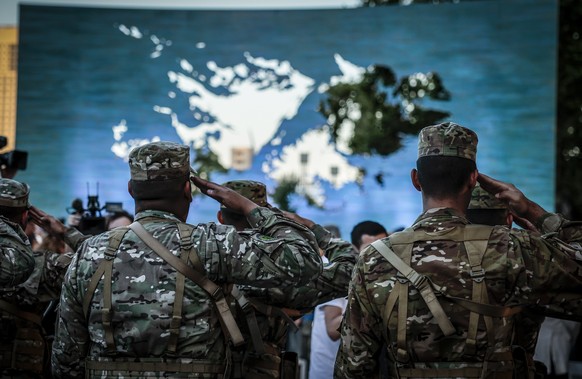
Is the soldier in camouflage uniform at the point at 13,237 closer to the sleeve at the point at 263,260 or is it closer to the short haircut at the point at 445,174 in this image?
the sleeve at the point at 263,260

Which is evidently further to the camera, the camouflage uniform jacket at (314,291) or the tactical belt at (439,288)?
the camouflage uniform jacket at (314,291)

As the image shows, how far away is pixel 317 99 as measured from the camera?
1572 cm

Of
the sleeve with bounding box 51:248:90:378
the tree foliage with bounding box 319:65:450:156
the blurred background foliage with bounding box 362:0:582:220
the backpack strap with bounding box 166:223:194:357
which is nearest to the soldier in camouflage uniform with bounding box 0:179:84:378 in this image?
the sleeve with bounding box 51:248:90:378

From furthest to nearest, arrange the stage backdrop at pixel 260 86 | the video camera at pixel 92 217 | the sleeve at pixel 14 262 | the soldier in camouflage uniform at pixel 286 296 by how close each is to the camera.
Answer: the stage backdrop at pixel 260 86 < the video camera at pixel 92 217 < the sleeve at pixel 14 262 < the soldier in camouflage uniform at pixel 286 296

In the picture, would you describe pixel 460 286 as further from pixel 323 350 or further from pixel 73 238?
pixel 323 350

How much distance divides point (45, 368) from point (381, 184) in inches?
421

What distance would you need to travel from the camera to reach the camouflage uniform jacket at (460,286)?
3.50m

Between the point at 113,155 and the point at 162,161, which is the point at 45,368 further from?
the point at 113,155

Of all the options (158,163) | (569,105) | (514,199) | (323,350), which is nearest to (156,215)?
(158,163)

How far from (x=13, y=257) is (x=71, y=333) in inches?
36.0

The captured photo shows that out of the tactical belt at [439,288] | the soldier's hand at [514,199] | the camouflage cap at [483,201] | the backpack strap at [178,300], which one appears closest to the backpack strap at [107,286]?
the backpack strap at [178,300]

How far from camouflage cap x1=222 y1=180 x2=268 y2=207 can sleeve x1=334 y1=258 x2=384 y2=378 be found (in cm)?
142

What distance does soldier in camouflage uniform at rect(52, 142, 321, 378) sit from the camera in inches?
148

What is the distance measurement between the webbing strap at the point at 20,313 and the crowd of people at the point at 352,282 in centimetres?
116
